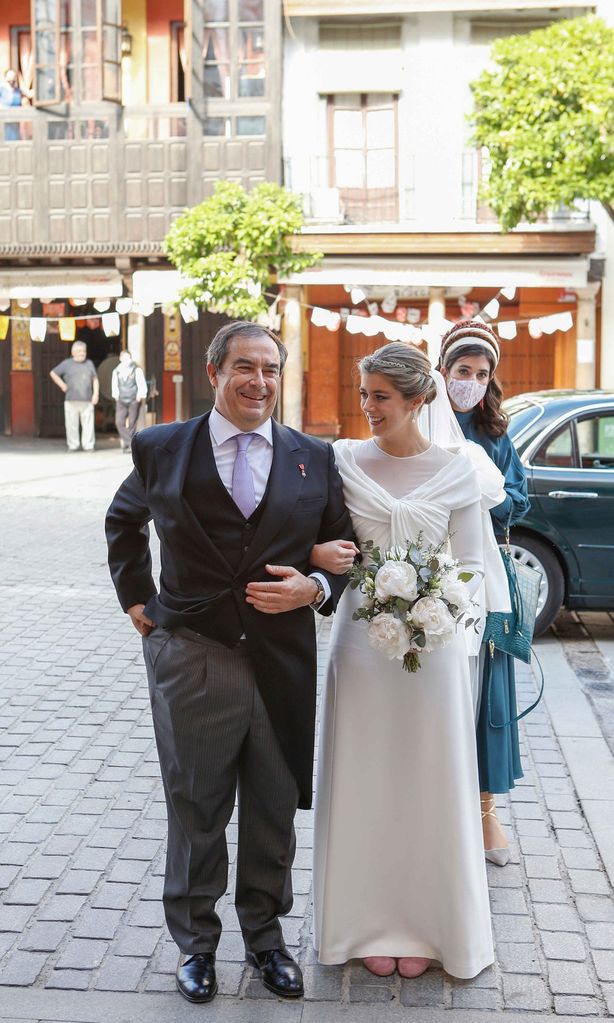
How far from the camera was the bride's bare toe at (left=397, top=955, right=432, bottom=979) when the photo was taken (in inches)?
150

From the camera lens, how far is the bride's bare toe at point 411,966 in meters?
3.82

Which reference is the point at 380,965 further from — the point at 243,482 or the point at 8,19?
the point at 8,19

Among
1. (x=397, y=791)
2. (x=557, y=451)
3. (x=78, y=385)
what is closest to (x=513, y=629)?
(x=397, y=791)

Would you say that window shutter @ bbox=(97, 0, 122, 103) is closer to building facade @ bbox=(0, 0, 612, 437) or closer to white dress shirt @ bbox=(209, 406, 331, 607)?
building facade @ bbox=(0, 0, 612, 437)

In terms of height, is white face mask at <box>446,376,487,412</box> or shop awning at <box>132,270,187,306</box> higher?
shop awning at <box>132,270,187,306</box>

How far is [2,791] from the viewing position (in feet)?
18.5

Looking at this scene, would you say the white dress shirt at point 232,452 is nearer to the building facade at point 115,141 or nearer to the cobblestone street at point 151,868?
the cobblestone street at point 151,868

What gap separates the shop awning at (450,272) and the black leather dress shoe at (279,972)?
19106mm

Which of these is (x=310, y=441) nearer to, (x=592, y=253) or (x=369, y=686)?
(x=369, y=686)

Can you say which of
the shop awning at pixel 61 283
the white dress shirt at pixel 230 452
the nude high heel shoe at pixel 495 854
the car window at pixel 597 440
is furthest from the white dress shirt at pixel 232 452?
the shop awning at pixel 61 283

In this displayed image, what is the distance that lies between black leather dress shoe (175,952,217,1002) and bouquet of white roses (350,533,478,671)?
1081mm

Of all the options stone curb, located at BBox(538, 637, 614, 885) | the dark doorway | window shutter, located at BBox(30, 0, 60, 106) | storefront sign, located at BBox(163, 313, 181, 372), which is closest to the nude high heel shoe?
stone curb, located at BBox(538, 637, 614, 885)

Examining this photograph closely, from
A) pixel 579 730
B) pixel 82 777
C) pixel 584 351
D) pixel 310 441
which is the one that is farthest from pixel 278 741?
pixel 584 351

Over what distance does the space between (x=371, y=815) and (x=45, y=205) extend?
69.0ft
